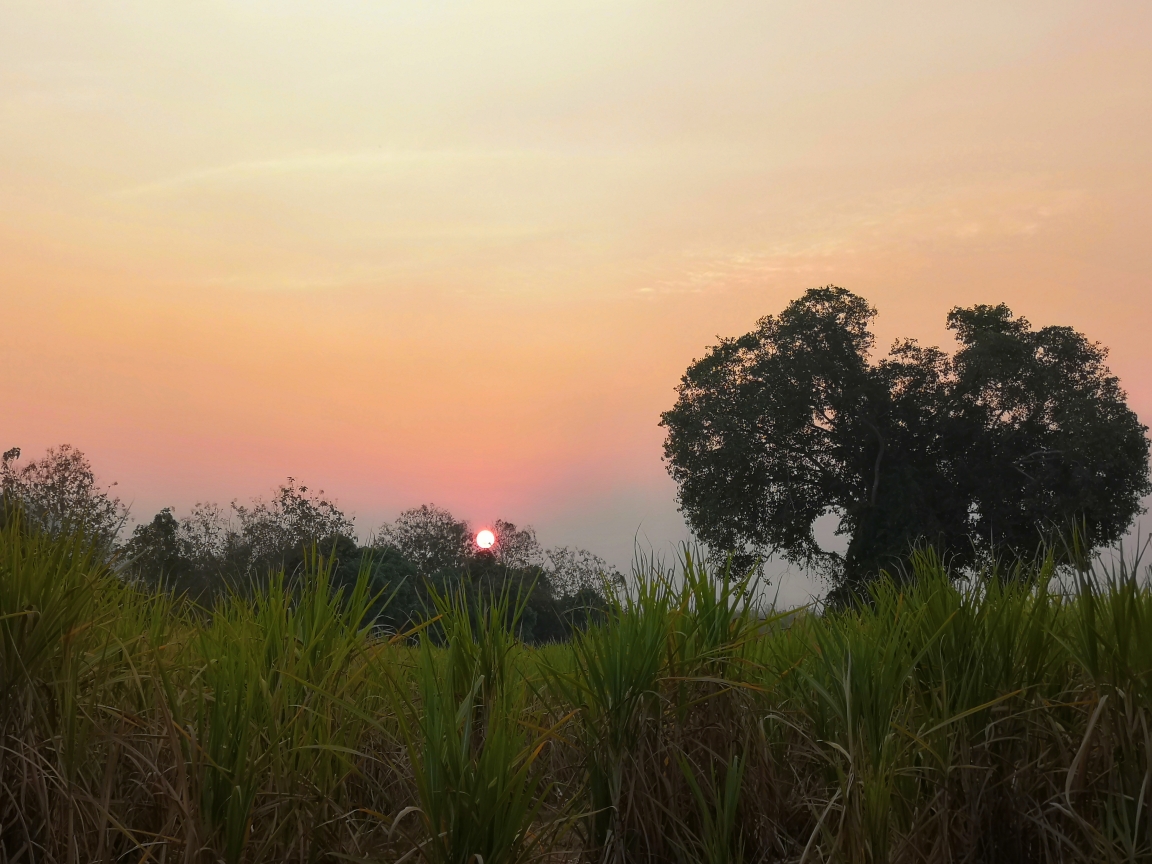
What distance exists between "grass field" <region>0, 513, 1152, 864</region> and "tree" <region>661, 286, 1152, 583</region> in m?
26.3

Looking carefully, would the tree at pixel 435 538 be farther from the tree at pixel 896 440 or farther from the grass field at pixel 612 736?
the grass field at pixel 612 736

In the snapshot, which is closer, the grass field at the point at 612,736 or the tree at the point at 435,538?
the grass field at the point at 612,736

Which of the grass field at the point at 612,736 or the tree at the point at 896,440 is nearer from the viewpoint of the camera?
the grass field at the point at 612,736

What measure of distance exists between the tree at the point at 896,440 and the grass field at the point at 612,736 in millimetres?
26304

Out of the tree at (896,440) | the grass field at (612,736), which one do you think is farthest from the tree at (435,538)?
the grass field at (612,736)

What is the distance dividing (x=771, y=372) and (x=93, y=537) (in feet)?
96.8

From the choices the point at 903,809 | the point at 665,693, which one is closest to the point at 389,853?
the point at 665,693

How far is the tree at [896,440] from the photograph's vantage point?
30.9 m

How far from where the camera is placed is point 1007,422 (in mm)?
32875

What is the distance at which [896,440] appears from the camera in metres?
32.3

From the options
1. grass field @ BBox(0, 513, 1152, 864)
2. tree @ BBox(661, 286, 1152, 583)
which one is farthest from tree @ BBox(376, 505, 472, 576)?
grass field @ BBox(0, 513, 1152, 864)

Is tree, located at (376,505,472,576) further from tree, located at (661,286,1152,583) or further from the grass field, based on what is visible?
the grass field

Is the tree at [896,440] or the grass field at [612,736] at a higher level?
the tree at [896,440]

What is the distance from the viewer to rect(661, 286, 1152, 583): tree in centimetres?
3089
